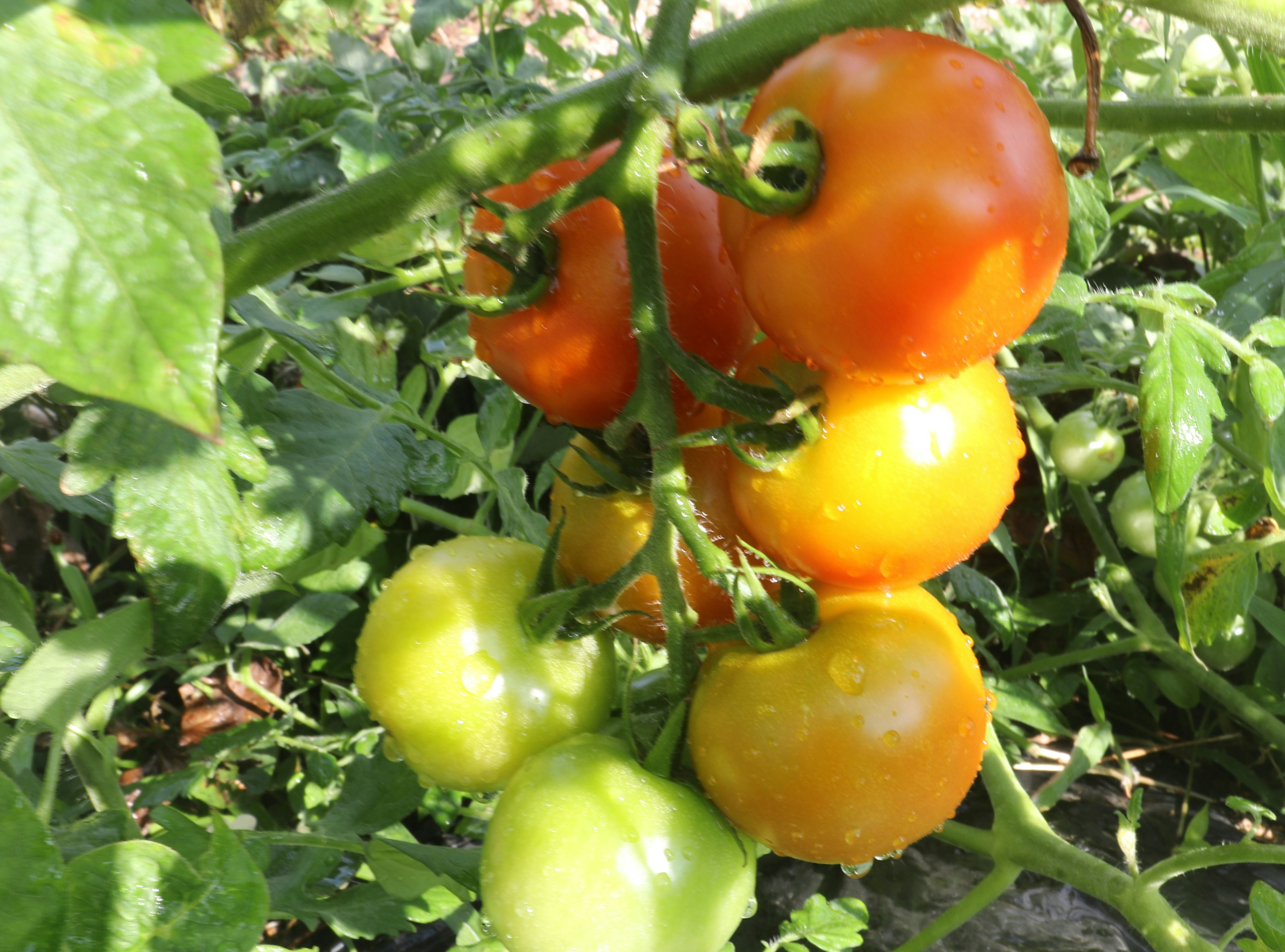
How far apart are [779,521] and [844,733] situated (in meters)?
0.10

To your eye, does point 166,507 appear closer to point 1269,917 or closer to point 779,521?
point 779,521

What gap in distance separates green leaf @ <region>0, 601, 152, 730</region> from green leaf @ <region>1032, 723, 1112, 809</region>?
793 mm

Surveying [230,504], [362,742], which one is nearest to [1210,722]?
[362,742]

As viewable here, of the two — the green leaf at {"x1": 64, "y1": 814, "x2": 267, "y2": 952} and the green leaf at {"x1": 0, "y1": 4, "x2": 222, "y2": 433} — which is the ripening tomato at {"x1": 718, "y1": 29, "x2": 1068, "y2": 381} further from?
the green leaf at {"x1": 64, "y1": 814, "x2": 267, "y2": 952}

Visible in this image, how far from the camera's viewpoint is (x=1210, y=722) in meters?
1.18

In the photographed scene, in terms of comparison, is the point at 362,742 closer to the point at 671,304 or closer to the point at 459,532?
the point at 459,532

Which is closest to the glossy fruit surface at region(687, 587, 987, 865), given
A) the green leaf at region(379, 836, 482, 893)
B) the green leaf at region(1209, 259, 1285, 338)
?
the green leaf at region(379, 836, 482, 893)

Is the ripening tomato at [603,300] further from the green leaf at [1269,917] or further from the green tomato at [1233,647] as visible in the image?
the green tomato at [1233,647]

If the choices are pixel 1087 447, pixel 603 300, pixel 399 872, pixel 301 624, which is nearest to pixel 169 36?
pixel 603 300

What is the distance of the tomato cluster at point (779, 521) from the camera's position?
37cm

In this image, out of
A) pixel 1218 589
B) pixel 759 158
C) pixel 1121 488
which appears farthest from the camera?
pixel 1121 488

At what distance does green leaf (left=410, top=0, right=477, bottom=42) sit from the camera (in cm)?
98

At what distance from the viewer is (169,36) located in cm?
30

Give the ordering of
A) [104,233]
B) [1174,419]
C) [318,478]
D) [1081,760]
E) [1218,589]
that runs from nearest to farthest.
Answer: [104,233], [1174,419], [318,478], [1218,589], [1081,760]
